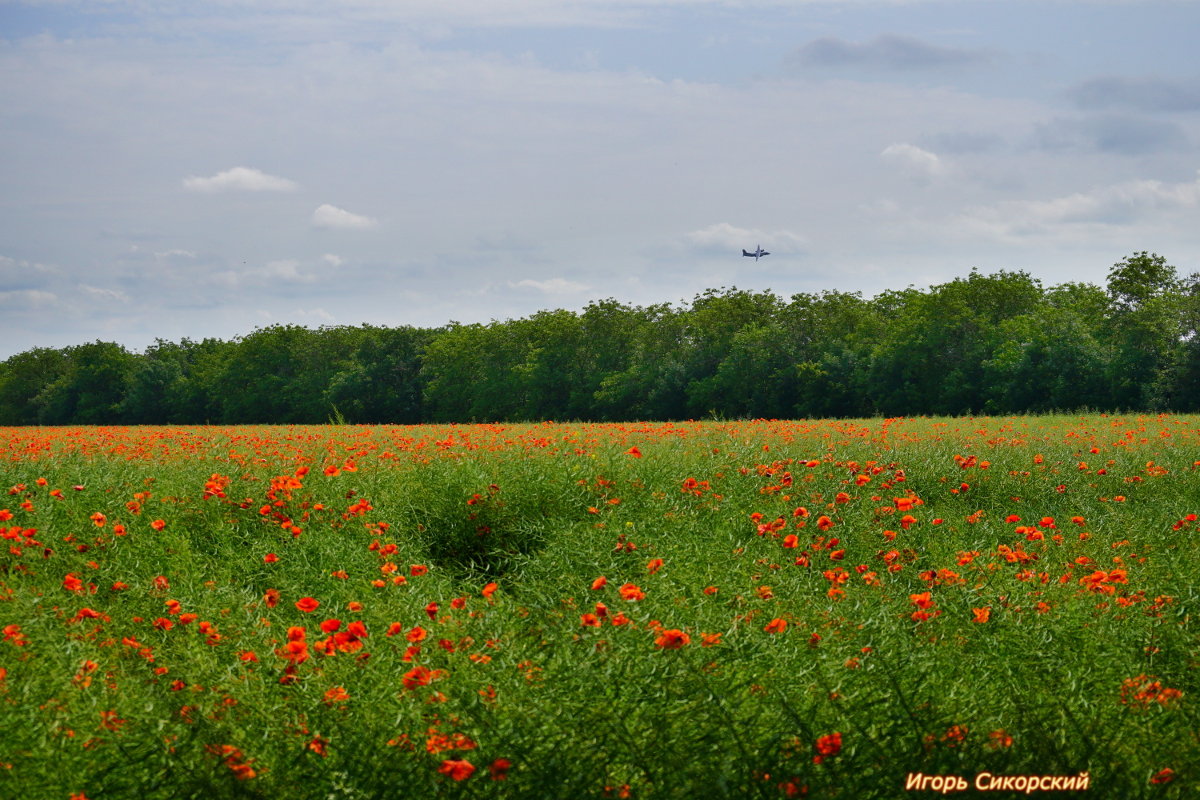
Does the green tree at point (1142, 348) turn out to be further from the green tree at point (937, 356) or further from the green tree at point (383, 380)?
the green tree at point (383, 380)

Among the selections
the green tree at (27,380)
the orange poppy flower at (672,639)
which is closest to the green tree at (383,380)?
the green tree at (27,380)

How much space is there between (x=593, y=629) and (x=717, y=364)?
35.3m

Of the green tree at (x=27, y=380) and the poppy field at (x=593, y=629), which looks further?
the green tree at (x=27, y=380)

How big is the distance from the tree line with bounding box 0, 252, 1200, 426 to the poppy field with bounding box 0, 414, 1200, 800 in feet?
78.3

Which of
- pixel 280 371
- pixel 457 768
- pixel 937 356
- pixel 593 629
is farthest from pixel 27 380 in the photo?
pixel 457 768

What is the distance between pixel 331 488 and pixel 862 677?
597cm

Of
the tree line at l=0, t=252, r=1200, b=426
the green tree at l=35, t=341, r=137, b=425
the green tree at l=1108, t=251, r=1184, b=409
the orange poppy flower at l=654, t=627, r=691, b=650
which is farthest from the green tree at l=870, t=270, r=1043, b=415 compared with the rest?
the green tree at l=35, t=341, r=137, b=425

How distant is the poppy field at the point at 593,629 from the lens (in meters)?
3.69

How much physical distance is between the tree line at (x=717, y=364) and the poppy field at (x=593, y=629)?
78.3 feet

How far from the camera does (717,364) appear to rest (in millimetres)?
39375

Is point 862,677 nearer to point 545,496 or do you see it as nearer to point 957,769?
point 957,769

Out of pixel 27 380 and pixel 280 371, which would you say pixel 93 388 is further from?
pixel 280 371

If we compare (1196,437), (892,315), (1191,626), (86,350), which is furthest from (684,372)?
(86,350)

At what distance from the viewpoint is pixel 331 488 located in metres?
9.01
